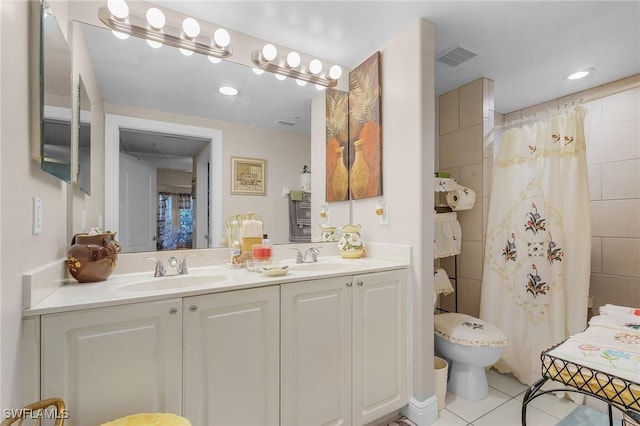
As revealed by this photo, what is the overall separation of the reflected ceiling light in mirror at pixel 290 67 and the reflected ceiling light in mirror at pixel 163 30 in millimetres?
208

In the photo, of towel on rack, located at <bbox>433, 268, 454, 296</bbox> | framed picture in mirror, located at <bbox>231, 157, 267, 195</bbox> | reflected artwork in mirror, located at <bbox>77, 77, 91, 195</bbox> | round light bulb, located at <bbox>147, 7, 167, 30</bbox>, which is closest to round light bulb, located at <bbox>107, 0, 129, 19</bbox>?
round light bulb, located at <bbox>147, 7, 167, 30</bbox>

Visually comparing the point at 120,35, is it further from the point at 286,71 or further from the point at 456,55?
the point at 456,55

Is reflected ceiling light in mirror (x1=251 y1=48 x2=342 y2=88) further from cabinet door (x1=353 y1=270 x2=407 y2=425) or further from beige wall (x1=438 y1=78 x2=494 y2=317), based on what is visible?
cabinet door (x1=353 y1=270 x2=407 y2=425)

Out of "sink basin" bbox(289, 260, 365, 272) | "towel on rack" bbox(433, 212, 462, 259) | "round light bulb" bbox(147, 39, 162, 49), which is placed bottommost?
"sink basin" bbox(289, 260, 365, 272)

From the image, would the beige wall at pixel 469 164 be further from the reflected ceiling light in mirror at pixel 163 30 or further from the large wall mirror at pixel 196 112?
the reflected ceiling light in mirror at pixel 163 30

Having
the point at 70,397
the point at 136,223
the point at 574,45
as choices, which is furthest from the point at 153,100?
the point at 574,45

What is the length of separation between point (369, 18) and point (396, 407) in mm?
2256

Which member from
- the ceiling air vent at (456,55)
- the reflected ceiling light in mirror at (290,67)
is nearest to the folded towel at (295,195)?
the reflected ceiling light in mirror at (290,67)

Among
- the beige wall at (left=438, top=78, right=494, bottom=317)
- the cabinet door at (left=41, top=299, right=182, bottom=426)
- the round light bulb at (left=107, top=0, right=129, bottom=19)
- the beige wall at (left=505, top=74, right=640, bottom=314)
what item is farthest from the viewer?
the beige wall at (left=438, top=78, right=494, bottom=317)

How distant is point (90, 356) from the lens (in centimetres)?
95

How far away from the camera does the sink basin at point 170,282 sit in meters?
1.31

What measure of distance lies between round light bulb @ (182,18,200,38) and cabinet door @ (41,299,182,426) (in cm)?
146

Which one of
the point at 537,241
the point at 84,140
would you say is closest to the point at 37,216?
the point at 84,140

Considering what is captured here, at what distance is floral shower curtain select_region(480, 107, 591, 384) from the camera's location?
77.0 inches
